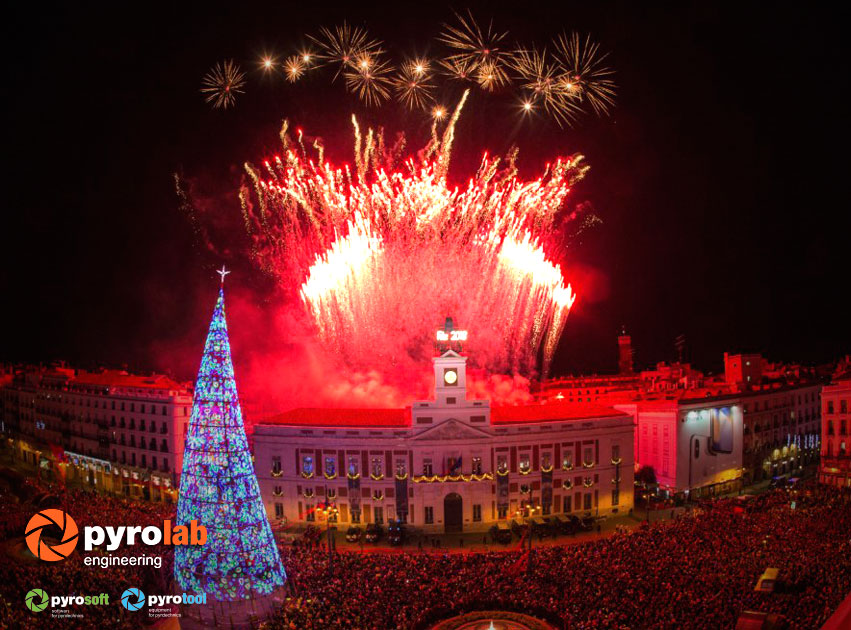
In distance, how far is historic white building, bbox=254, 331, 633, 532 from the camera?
42125 mm

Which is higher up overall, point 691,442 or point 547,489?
point 691,442

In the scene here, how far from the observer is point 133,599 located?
71.3 feet

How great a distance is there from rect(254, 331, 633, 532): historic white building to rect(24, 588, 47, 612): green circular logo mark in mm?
22182

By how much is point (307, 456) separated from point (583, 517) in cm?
1743

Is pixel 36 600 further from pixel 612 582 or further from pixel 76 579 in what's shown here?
pixel 612 582

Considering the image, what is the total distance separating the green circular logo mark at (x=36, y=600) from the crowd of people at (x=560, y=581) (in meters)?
0.23

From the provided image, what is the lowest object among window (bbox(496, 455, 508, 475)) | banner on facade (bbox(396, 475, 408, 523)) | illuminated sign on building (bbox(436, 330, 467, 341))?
banner on facade (bbox(396, 475, 408, 523))

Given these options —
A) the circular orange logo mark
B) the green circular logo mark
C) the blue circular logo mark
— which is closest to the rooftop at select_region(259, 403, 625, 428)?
the circular orange logo mark

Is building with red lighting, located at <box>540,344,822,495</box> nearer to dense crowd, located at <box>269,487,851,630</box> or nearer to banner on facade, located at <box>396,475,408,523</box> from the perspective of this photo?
dense crowd, located at <box>269,487,851,630</box>

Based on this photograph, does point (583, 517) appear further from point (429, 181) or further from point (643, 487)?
point (429, 181)

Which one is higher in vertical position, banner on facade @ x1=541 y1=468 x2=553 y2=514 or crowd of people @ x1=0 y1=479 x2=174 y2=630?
crowd of people @ x1=0 y1=479 x2=174 y2=630

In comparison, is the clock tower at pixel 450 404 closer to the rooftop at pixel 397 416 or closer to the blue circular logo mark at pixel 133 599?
the rooftop at pixel 397 416

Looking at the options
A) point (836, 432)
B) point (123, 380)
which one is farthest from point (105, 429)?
point (836, 432)

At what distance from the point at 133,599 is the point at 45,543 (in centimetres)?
501
